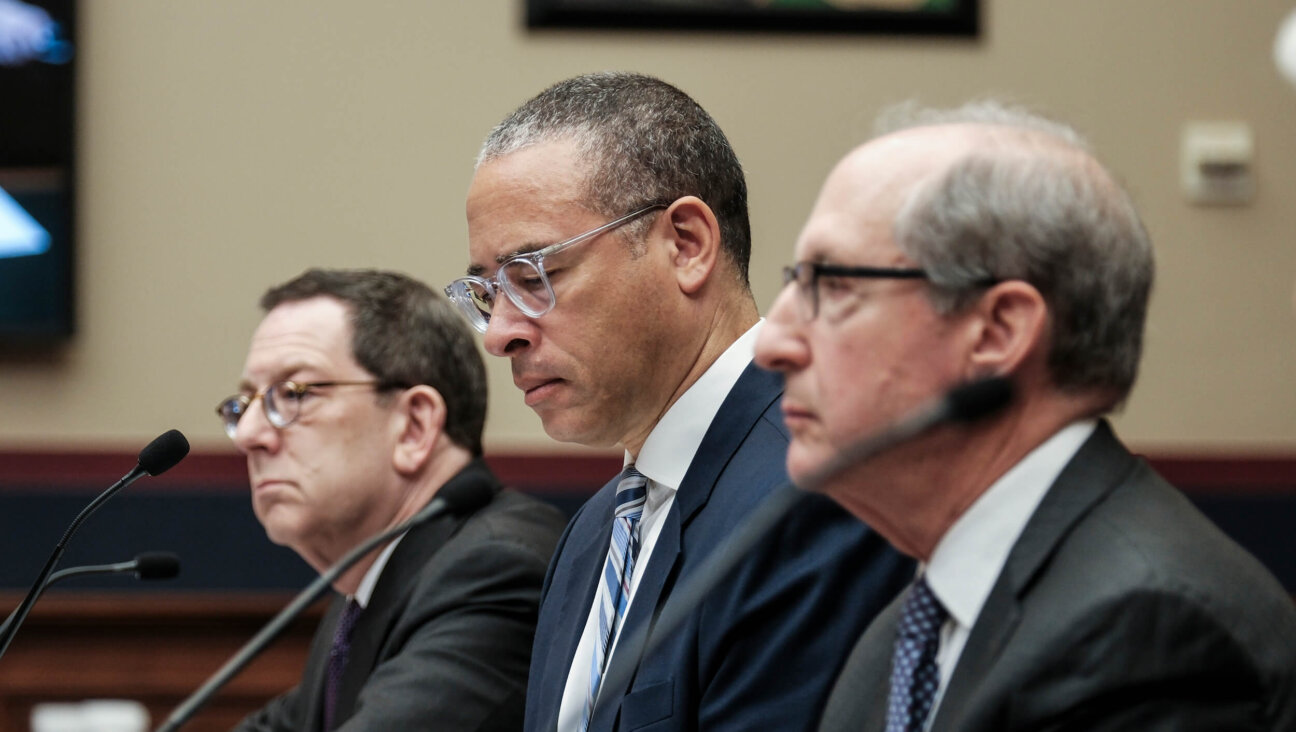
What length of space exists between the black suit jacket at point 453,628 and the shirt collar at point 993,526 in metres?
0.83

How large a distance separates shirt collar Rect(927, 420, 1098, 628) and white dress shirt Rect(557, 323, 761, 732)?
1.94ft

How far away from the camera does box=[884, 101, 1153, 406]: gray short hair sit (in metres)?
1.19

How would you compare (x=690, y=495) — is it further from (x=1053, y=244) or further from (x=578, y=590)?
(x=1053, y=244)

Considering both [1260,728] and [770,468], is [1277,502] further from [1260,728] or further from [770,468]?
[1260,728]

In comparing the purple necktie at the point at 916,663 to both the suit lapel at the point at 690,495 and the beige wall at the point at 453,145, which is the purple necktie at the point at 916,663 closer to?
the suit lapel at the point at 690,495

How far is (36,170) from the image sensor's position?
3.50m

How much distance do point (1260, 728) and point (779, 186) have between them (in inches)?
106

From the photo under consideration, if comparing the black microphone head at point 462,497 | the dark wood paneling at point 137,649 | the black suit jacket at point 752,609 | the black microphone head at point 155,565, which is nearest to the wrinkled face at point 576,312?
the black suit jacket at point 752,609

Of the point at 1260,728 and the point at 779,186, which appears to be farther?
the point at 779,186

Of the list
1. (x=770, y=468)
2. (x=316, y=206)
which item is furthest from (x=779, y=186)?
(x=770, y=468)

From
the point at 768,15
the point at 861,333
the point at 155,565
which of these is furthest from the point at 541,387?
the point at 768,15

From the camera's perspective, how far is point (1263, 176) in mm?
3684

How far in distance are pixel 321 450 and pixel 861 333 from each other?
1354 millimetres

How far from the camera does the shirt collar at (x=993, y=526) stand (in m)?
1.21
